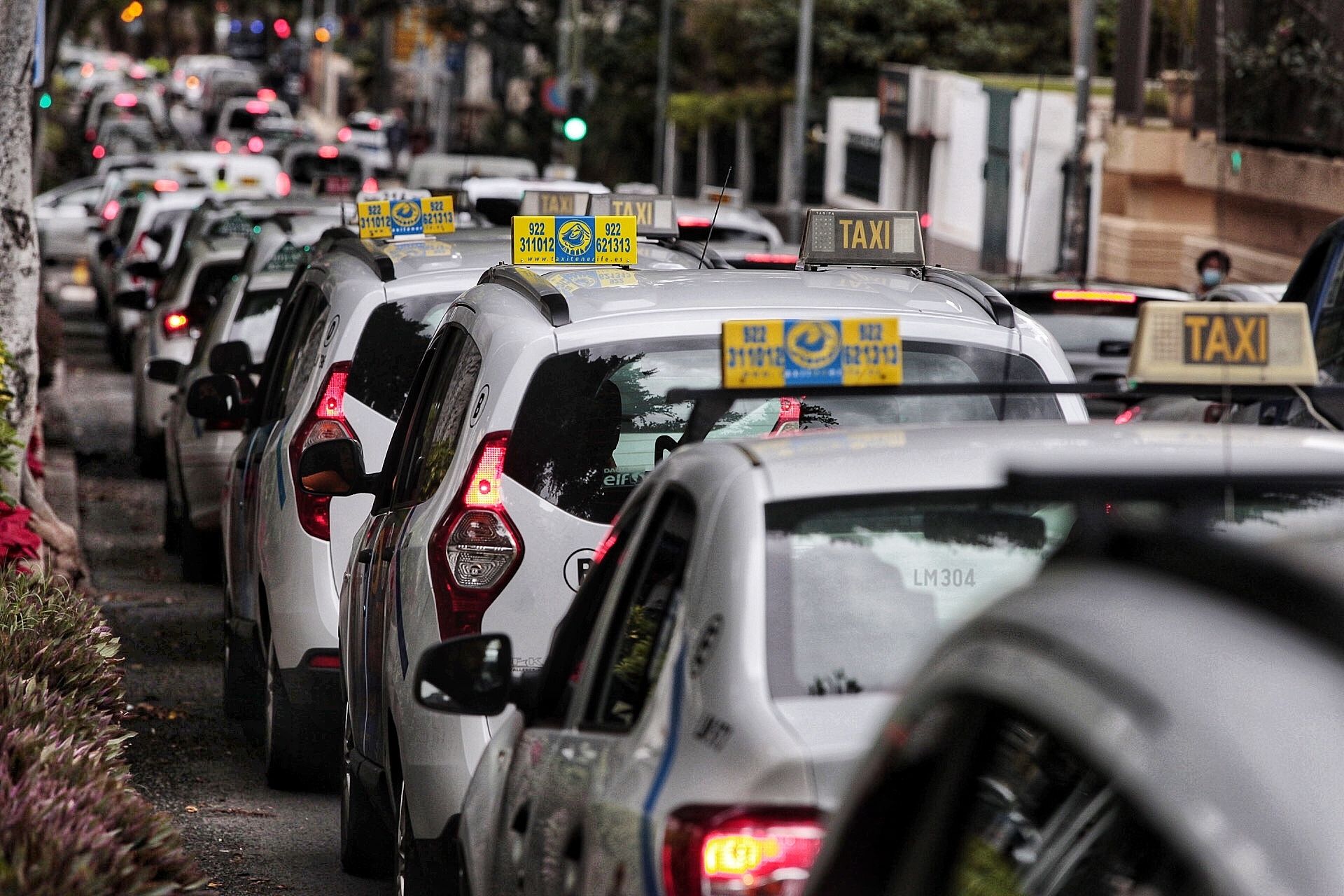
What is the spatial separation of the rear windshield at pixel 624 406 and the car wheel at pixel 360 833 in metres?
1.48

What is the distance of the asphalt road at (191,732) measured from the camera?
6.99 meters

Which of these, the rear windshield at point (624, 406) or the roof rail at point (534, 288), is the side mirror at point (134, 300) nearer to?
the roof rail at point (534, 288)

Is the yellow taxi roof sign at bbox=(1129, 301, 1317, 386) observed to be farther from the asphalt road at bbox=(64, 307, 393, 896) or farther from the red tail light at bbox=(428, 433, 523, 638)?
the asphalt road at bbox=(64, 307, 393, 896)

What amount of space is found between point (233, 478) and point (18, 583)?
2581 mm

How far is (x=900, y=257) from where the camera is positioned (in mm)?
7074

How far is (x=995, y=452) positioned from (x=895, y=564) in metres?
0.25

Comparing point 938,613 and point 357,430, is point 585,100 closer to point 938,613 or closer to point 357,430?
point 357,430

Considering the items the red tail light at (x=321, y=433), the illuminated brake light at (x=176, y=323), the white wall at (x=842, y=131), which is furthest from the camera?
the white wall at (x=842, y=131)

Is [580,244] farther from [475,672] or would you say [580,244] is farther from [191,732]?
[475,672]

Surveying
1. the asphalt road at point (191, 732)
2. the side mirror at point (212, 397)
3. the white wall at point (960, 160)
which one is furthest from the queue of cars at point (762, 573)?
the white wall at point (960, 160)

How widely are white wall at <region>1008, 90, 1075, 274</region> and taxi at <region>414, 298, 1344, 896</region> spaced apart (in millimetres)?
29568

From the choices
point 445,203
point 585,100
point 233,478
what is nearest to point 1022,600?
point 233,478

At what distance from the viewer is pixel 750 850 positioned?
296 cm

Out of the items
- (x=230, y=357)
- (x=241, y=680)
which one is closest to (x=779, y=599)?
(x=241, y=680)
